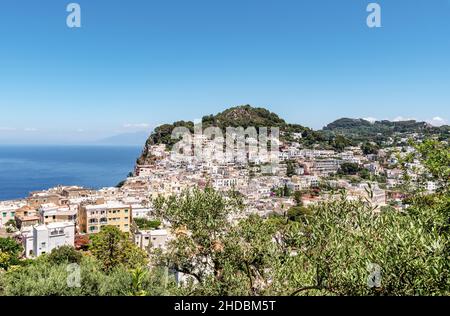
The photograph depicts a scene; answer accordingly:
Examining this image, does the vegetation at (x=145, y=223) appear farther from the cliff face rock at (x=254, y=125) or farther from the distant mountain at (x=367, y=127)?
the distant mountain at (x=367, y=127)

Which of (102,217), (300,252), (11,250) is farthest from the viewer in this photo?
(102,217)

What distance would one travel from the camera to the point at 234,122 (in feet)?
308

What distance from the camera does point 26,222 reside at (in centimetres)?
3584

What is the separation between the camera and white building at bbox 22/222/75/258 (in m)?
27.8

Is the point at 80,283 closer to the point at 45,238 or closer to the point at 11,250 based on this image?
the point at 11,250

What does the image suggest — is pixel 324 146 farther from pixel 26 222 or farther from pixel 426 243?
pixel 426 243

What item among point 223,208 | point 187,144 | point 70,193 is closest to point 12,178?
point 187,144

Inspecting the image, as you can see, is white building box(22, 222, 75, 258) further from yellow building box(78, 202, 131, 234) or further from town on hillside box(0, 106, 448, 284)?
yellow building box(78, 202, 131, 234)

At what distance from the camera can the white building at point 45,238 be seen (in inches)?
1093

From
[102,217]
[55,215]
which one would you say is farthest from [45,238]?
[55,215]

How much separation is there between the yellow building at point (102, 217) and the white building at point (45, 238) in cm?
570

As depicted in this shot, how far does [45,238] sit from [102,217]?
7.58 m

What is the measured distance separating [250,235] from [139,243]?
22637 mm

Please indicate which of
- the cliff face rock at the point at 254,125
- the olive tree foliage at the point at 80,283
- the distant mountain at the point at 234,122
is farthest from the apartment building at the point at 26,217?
the distant mountain at the point at 234,122
